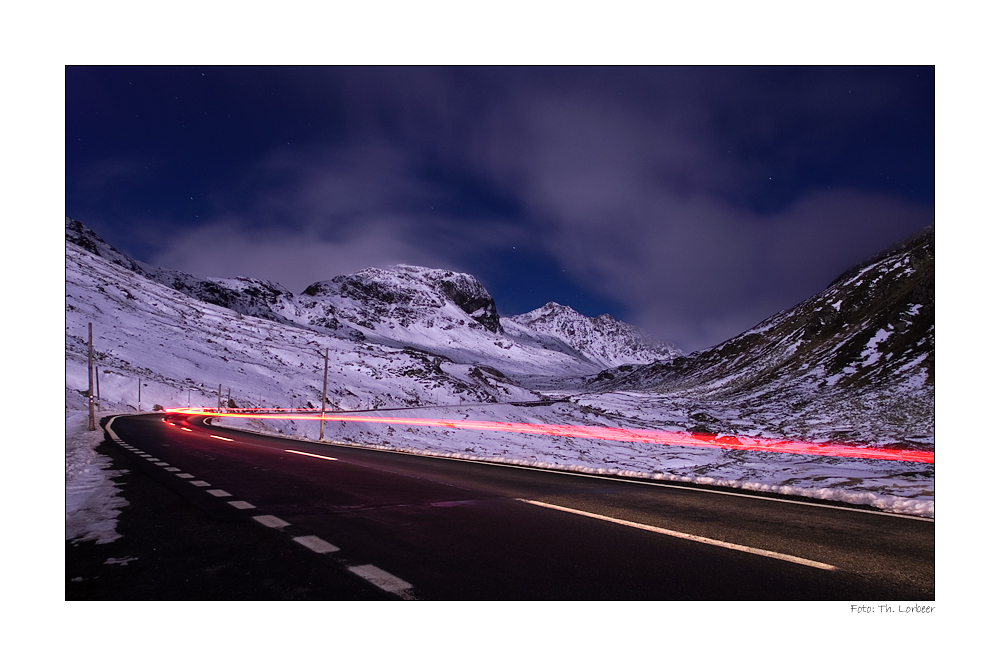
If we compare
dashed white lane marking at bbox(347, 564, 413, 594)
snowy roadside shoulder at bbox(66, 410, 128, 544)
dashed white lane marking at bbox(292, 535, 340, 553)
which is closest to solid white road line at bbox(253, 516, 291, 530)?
dashed white lane marking at bbox(292, 535, 340, 553)

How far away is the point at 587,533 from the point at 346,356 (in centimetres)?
13115

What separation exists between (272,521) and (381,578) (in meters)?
2.95

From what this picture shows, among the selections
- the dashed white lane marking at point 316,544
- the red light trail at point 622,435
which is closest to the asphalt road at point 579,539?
the dashed white lane marking at point 316,544

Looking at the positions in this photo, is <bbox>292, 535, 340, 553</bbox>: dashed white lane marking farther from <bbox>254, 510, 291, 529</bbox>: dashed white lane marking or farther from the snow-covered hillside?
the snow-covered hillside

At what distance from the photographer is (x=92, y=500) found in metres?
Answer: 8.45

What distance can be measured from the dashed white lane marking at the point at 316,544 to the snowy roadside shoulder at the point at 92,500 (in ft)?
6.91

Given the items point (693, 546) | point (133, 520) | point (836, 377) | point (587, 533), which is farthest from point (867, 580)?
point (836, 377)

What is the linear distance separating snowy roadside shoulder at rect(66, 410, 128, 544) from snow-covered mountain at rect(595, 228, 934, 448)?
229 ft

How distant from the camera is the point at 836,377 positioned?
427ft

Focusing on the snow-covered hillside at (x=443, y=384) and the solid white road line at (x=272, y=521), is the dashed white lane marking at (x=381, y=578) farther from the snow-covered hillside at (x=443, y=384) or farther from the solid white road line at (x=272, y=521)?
the snow-covered hillside at (x=443, y=384)

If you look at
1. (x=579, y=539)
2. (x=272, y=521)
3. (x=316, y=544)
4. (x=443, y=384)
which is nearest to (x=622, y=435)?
(x=443, y=384)

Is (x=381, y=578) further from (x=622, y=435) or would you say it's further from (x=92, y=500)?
(x=622, y=435)

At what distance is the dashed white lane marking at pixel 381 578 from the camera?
14.4 feet
